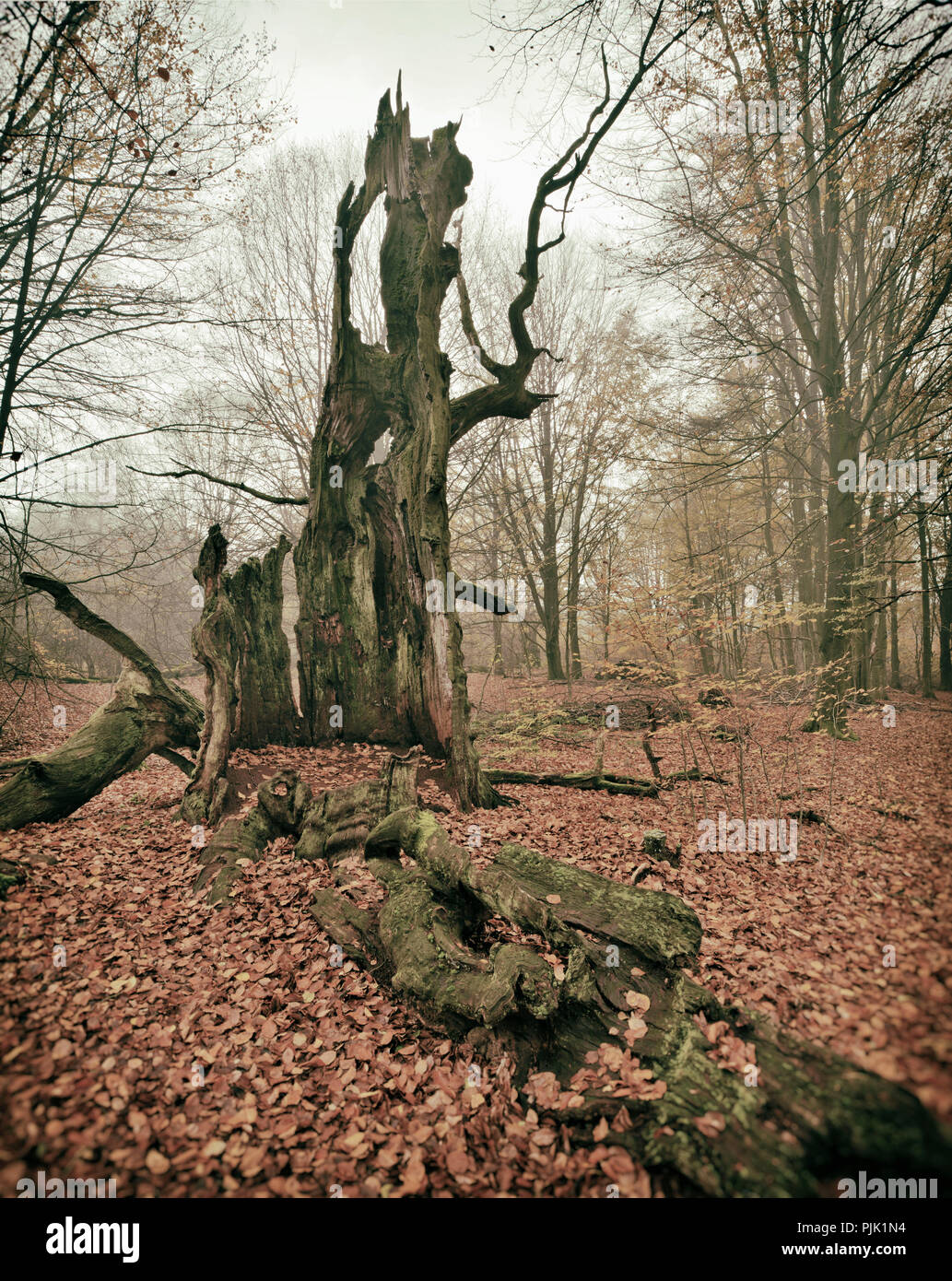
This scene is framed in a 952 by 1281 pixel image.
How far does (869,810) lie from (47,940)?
560 centimetres

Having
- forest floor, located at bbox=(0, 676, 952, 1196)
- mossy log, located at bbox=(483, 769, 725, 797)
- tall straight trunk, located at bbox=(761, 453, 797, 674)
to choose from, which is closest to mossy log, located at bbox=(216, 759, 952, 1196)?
forest floor, located at bbox=(0, 676, 952, 1196)

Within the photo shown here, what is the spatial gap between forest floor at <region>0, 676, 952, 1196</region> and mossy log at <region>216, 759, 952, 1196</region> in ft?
0.44

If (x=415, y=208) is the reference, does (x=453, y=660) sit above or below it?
below

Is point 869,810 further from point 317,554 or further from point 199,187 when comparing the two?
point 199,187

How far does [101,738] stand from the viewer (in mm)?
5105

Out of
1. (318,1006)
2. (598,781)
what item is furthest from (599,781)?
(318,1006)

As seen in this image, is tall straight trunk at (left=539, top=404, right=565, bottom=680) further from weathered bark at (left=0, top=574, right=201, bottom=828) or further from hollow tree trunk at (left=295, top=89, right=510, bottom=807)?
weathered bark at (left=0, top=574, right=201, bottom=828)

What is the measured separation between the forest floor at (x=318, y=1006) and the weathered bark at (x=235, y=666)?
552mm

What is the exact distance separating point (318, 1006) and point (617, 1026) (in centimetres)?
173

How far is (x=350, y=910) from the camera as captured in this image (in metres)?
3.57

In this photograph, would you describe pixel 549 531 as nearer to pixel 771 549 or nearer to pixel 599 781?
pixel 771 549

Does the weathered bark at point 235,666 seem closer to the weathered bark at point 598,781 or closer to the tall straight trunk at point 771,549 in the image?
the weathered bark at point 598,781
